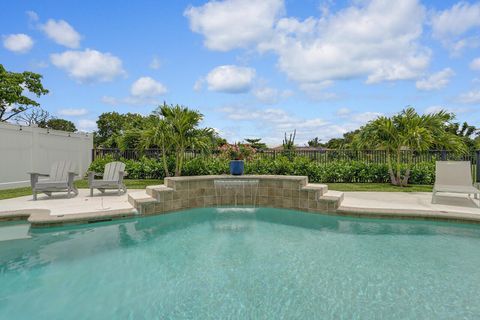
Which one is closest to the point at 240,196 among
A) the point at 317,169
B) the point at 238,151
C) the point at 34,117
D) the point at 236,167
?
the point at 236,167

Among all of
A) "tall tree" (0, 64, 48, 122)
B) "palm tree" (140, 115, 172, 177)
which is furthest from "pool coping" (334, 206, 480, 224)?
"tall tree" (0, 64, 48, 122)

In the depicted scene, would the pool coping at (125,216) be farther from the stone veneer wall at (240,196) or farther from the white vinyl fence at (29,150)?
the white vinyl fence at (29,150)

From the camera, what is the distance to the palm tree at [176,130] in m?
10.7

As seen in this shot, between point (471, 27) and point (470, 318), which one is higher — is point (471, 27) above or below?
above

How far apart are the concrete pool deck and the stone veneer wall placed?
12.2 inches

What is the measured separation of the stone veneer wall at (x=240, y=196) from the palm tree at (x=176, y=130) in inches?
139

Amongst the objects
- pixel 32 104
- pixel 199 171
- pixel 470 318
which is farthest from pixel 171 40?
pixel 32 104

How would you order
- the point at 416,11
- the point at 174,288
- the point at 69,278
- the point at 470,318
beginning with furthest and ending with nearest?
the point at 416,11, the point at 69,278, the point at 174,288, the point at 470,318

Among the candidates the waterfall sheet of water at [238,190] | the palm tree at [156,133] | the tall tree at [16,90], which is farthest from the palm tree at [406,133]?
the tall tree at [16,90]

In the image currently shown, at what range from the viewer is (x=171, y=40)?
30.7ft

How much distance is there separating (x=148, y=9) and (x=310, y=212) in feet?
24.2

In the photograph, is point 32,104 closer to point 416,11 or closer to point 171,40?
point 171,40

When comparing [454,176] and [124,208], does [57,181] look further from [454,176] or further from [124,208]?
[454,176]

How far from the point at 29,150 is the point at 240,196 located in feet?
27.6
